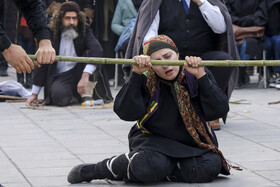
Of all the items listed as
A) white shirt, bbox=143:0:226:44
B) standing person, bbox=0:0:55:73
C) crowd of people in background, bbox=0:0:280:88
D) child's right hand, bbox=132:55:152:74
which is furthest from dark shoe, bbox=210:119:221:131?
crowd of people in background, bbox=0:0:280:88

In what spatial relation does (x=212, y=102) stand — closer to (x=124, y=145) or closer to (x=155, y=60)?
(x=155, y=60)

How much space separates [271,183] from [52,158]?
1720mm

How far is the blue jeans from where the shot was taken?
399 inches

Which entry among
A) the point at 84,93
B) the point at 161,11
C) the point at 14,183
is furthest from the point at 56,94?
the point at 14,183

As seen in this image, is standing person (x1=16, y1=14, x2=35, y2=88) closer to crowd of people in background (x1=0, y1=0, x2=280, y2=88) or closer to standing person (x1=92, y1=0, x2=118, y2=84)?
crowd of people in background (x1=0, y1=0, x2=280, y2=88)

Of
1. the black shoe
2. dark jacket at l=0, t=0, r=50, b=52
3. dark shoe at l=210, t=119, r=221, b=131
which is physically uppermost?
dark jacket at l=0, t=0, r=50, b=52

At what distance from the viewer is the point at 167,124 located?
181 inches

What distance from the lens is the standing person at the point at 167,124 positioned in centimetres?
448

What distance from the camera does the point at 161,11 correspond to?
6.52 metres

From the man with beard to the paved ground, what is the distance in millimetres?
520

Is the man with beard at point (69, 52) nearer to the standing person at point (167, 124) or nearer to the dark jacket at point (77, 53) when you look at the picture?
the dark jacket at point (77, 53)

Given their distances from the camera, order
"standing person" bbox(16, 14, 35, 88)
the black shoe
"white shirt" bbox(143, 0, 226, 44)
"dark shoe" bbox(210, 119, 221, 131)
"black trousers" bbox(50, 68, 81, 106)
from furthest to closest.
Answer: the black shoe, "standing person" bbox(16, 14, 35, 88), "black trousers" bbox(50, 68, 81, 106), "dark shoe" bbox(210, 119, 221, 131), "white shirt" bbox(143, 0, 226, 44)

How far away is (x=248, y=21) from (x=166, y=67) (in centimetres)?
585

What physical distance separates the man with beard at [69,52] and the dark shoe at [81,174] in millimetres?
4142
